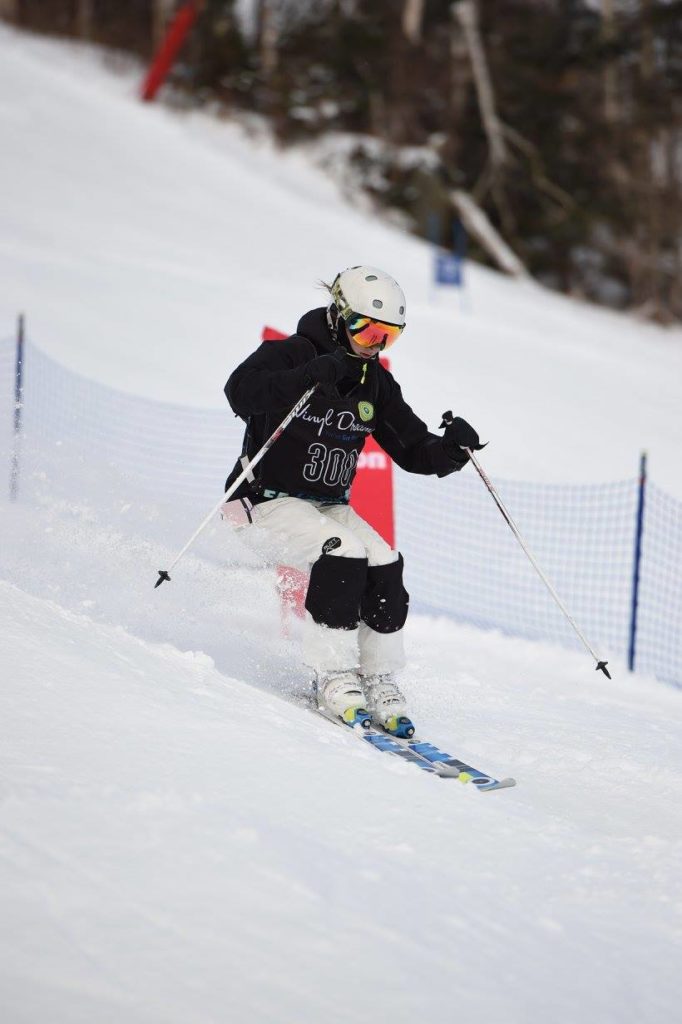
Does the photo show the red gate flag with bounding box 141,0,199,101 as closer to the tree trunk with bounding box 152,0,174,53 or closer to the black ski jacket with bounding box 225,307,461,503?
the tree trunk with bounding box 152,0,174,53

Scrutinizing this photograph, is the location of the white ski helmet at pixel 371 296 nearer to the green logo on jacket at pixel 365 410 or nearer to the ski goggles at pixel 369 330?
the ski goggles at pixel 369 330

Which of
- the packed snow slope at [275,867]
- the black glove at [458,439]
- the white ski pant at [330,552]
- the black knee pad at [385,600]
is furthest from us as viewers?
the black glove at [458,439]

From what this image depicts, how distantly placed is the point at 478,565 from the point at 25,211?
10.6m

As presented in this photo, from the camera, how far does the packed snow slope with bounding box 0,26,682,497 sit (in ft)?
35.6

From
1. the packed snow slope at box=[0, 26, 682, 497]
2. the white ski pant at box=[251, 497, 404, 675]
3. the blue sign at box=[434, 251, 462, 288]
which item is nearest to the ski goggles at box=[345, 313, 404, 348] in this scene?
the white ski pant at box=[251, 497, 404, 675]

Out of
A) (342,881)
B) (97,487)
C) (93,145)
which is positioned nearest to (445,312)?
Result: (93,145)

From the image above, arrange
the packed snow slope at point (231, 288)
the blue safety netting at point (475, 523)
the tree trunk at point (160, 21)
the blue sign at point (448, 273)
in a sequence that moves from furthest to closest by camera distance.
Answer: the tree trunk at point (160, 21) → the blue sign at point (448, 273) → the packed snow slope at point (231, 288) → the blue safety netting at point (475, 523)

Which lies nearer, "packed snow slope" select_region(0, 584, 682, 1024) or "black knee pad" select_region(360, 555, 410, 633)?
"packed snow slope" select_region(0, 584, 682, 1024)

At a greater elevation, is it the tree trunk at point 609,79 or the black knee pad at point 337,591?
the tree trunk at point 609,79

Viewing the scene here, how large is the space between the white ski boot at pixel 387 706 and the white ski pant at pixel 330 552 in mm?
45

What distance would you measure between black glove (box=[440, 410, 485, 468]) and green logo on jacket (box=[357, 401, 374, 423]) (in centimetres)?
29

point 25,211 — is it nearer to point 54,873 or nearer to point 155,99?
point 155,99

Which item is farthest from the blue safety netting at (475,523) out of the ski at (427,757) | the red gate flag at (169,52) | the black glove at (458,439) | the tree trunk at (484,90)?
the tree trunk at (484,90)

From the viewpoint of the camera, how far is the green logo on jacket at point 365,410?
420 cm
